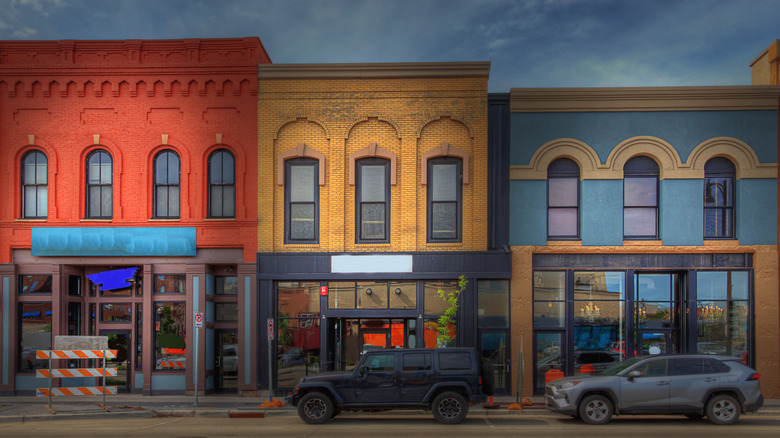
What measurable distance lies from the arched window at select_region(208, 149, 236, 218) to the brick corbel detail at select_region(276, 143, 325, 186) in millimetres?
1529

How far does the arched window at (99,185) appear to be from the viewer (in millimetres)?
19578

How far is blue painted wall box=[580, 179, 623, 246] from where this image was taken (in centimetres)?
1900

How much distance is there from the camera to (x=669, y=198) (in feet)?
62.3

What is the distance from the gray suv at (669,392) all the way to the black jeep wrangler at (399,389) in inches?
91.2

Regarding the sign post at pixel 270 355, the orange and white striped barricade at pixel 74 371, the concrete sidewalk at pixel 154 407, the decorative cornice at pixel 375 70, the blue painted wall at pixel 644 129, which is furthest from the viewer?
the decorative cornice at pixel 375 70

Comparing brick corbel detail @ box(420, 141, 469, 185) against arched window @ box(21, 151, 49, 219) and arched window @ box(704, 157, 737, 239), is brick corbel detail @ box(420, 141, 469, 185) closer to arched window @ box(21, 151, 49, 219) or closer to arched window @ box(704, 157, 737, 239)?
arched window @ box(704, 157, 737, 239)

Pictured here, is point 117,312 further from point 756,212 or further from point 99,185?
point 756,212

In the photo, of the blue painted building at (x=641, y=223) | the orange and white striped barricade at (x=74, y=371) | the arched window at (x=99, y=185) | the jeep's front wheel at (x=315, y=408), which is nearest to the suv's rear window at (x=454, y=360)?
the jeep's front wheel at (x=315, y=408)

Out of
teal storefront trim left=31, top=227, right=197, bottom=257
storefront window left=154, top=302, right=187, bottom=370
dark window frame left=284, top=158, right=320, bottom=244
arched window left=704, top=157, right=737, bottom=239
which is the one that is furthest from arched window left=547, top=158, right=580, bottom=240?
storefront window left=154, top=302, right=187, bottom=370

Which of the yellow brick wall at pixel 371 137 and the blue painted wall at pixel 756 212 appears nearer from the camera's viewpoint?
the blue painted wall at pixel 756 212

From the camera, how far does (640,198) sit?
63.0 ft

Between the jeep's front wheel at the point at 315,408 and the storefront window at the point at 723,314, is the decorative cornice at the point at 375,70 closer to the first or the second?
the storefront window at the point at 723,314

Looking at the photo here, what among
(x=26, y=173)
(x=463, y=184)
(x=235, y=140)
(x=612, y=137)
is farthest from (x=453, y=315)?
(x=26, y=173)

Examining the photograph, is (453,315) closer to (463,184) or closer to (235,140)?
(463,184)
